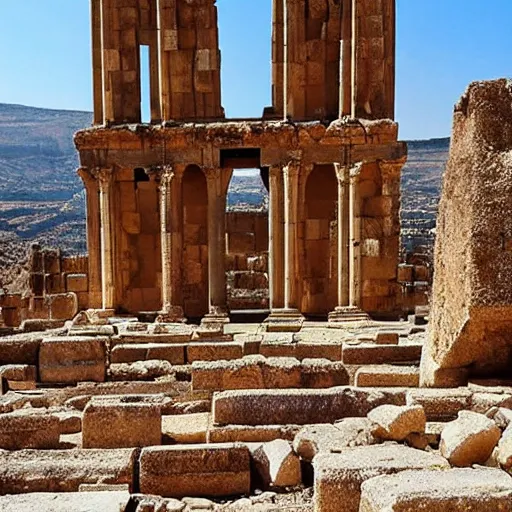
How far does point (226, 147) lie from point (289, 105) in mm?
1581

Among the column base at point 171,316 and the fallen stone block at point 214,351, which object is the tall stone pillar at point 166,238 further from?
the fallen stone block at point 214,351

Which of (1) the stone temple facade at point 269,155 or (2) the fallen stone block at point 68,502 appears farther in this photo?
(1) the stone temple facade at point 269,155

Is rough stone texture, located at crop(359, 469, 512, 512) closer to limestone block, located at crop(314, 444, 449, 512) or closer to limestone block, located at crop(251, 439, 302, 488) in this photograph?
limestone block, located at crop(314, 444, 449, 512)

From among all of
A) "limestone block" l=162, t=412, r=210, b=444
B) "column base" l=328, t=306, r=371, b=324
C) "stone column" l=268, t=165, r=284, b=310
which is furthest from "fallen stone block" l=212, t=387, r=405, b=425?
"stone column" l=268, t=165, r=284, b=310

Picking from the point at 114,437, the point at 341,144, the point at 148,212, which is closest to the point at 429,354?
the point at 114,437

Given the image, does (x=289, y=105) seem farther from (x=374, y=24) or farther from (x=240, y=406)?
(x=240, y=406)

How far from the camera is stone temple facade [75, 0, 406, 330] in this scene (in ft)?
47.2

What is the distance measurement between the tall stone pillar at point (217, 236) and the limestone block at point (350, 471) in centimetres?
1054

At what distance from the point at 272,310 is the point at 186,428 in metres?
8.29

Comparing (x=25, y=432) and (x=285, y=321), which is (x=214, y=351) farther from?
(x=25, y=432)

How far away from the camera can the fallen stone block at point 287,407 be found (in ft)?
20.1

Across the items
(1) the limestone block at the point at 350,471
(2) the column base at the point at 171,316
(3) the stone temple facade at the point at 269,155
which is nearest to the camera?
(1) the limestone block at the point at 350,471

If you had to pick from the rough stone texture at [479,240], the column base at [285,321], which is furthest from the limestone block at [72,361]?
the rough stone texture at [479,240]

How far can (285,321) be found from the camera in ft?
46.4
